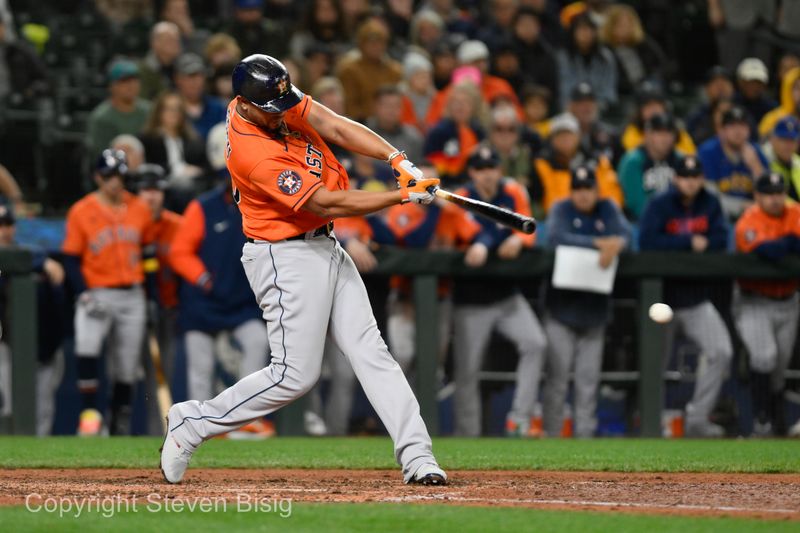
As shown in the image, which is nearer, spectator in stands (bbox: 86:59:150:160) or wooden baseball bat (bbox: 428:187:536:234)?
wooden baseball bat (bbox: 428:187:536:234)

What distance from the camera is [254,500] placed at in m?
5.08

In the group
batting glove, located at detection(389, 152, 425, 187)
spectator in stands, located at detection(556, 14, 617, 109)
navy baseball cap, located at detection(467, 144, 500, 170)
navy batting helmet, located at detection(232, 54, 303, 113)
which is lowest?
batting glove, located at detection(389, 152, 425, 187)

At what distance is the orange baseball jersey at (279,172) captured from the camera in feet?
17.5

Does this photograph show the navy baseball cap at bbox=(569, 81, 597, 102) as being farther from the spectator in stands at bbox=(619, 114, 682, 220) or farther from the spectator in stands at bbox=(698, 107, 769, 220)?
the spectator in stands at bbox=(698, 107, 769, 220)

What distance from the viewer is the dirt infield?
5082mm

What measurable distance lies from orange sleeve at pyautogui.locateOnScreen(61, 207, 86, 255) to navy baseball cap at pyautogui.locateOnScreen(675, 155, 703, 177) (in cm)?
398

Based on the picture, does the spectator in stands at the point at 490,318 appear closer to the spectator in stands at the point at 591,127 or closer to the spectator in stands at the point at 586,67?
the spectator in stands at the point at 591,127

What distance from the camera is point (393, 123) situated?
10281 millimetres

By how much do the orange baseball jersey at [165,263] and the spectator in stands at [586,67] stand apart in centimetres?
439

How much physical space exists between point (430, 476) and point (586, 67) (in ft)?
24.8

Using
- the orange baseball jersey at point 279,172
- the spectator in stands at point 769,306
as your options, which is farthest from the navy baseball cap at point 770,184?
the orange baseball jersey at point 279,172

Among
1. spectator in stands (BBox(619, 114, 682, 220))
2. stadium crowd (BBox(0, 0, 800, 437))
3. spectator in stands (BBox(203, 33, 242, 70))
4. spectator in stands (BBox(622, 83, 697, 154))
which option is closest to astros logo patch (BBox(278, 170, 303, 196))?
stadium crowd (BBox(0, 0, 800, 437))

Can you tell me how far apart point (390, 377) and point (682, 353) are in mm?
4114

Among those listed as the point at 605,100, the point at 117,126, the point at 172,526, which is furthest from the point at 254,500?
the point at 605,100
